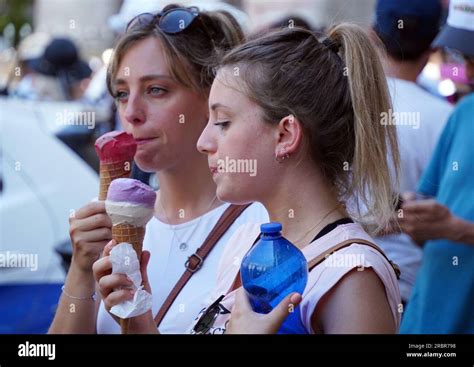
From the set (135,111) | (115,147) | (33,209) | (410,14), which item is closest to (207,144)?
(115,147)

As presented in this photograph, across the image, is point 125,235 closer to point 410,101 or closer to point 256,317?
point 256,317

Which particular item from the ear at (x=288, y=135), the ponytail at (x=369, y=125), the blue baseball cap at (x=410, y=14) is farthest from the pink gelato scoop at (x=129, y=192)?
the blue baseball cap at (x=410, y=14)

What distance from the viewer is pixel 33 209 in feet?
14.2

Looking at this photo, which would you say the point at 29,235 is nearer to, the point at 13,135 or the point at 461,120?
the point at 13,135

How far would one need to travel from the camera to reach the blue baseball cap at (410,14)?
11.5ft

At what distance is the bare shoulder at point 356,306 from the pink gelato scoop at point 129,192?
1.61 feet

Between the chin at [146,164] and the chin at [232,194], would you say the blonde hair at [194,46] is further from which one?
the chin at [232,194]

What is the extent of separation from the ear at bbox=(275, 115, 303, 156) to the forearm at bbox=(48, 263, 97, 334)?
0.58 m

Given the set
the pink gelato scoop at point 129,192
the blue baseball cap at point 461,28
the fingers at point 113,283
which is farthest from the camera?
the blue baseball cap at point 461,28

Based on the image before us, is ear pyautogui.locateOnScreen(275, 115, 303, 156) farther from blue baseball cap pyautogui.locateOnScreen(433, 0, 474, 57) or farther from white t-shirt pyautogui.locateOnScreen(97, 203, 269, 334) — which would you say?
blue baseball cap pyautogui.locateOnScreen(433, 0, 474, 57)

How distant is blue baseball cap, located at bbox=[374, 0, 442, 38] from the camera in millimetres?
3504

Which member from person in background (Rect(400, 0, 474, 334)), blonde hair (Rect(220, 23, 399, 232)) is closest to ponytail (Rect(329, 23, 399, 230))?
blonde hair (Rect(220, 23, 399, 232))

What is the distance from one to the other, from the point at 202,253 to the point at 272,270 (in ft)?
1.91
